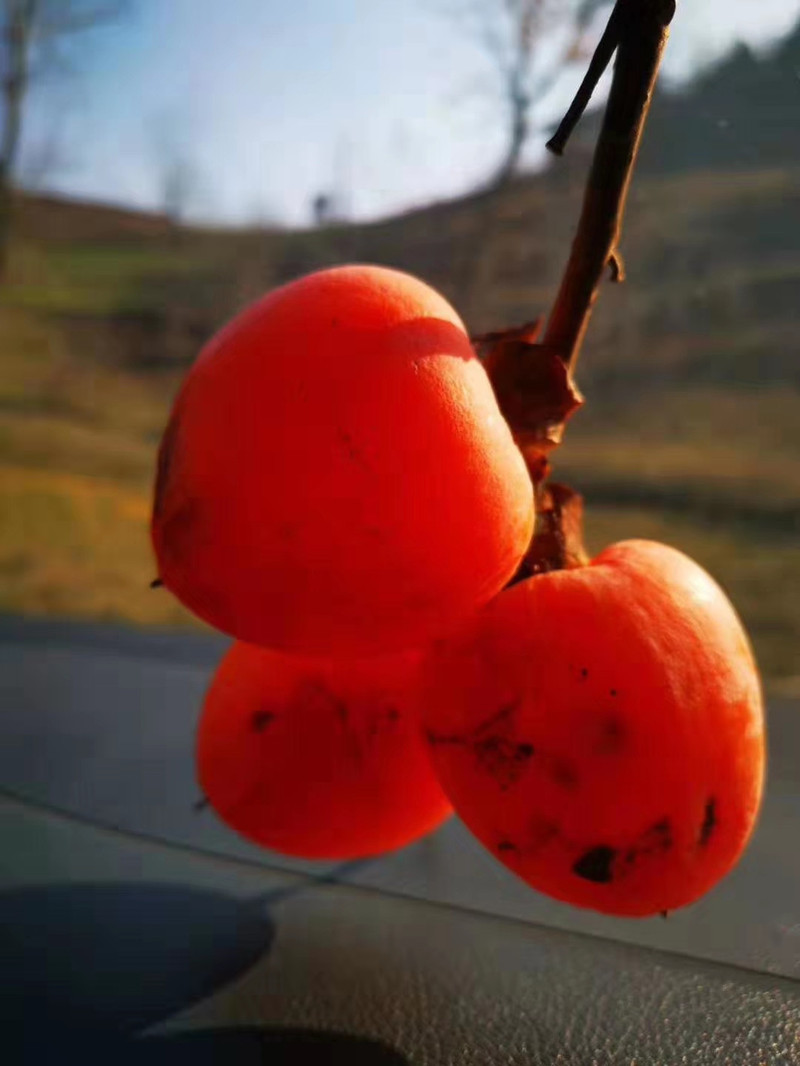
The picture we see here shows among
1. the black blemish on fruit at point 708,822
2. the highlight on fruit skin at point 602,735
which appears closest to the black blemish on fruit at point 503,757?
the highlight on fruit skin at point 602,735

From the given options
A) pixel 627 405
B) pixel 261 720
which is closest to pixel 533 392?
pixel 261 720

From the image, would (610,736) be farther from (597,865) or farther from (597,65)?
(597,65)

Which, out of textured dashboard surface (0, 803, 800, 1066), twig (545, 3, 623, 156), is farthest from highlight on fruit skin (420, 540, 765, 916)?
twig (545, 3, 623, 156)

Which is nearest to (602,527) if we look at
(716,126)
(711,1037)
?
(716,126)

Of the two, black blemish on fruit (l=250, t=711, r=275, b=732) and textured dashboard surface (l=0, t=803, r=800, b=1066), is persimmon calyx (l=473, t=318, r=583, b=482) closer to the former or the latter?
black blemish on fruit (l=250, t=711, r=275, b=732)

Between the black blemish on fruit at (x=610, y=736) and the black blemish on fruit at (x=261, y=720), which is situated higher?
the black blemish on fruit at (x=610, y=736)

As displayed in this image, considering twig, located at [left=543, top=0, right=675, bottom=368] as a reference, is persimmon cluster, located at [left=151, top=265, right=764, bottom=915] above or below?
below

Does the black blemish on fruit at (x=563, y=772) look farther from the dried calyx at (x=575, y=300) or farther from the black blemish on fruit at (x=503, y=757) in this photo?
the dried calyx at (x=575, y=300)

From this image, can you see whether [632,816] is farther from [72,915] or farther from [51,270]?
[51,270]
